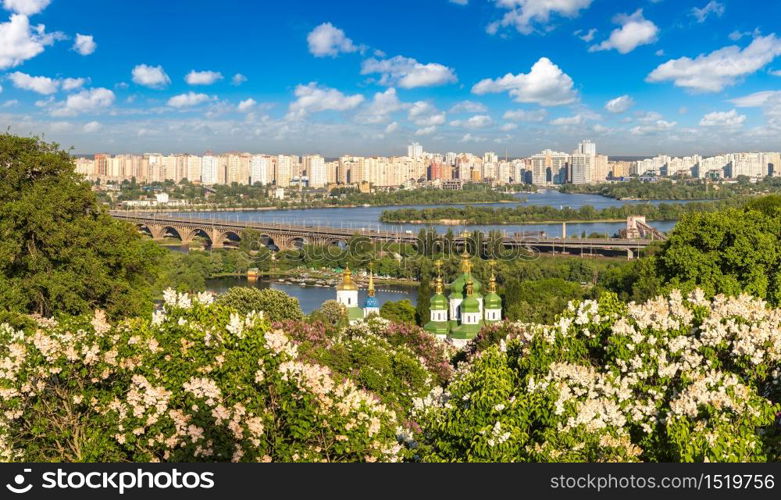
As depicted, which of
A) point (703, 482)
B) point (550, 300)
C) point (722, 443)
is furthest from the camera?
point (550, 300)

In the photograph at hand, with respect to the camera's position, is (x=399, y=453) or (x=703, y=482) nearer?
(x=703, y=482)

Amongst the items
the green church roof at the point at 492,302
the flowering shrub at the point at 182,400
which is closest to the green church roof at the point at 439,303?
the green church roof at the point at 492,302

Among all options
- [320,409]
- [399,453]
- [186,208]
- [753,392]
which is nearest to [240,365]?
[320,409]

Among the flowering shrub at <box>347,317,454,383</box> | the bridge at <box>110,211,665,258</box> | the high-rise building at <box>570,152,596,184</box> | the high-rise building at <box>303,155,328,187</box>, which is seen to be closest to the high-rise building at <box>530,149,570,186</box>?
the high-rise building at <box>570,152,596,184</box>

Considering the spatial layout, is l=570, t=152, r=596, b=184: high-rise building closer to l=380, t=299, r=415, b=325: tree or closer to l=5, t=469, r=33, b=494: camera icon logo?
l=380, t=299, r=415, b=325: tree

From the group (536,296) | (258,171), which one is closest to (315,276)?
(536,296)

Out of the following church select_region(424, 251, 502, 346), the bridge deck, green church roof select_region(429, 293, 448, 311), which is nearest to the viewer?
church select_region(424, 251, 502, 346)

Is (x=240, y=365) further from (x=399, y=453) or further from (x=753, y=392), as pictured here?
(x=753, y=392)
